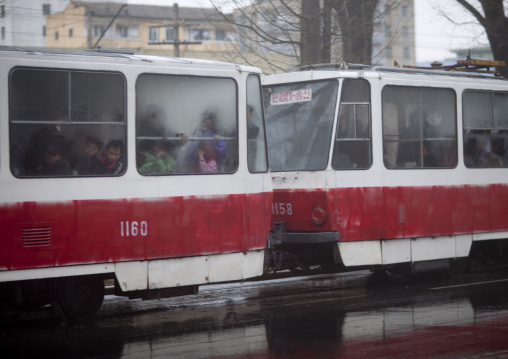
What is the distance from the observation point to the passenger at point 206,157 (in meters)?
11.1

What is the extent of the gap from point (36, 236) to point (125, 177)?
4.45ft

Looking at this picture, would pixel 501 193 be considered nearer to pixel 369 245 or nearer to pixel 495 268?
pixel 495 268

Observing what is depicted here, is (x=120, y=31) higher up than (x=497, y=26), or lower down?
higher up

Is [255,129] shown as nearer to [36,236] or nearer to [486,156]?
[36,236]

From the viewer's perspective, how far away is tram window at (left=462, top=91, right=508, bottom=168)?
14766mm

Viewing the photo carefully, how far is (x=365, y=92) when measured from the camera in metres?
13.2

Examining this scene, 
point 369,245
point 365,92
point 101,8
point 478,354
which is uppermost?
point 101,8

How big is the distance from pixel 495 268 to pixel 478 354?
7.71 metres

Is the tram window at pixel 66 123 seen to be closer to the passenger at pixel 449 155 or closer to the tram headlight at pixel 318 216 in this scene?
the tram headlight at pixel 318 216

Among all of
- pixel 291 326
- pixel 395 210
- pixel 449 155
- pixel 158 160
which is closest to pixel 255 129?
pixel 158 160

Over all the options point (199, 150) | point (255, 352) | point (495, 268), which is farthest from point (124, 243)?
point (495, 268)

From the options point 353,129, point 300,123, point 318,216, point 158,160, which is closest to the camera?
point 158,160

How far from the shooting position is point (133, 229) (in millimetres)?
10398

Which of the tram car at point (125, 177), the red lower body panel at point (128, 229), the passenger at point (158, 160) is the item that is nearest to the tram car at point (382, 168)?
the red lower body panel at point (128, 229)
